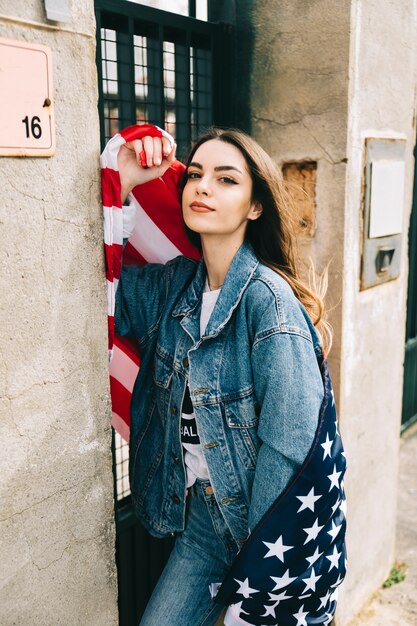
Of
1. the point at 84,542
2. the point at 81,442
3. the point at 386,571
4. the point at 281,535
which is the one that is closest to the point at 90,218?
the point at 81,442

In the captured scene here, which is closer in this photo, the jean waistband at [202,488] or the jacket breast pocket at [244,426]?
the jacket breast pocket at [244,426]

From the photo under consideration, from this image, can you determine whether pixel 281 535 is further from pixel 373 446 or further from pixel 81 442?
pixel 373 446

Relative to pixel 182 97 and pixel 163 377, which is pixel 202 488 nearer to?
pixel 163 377

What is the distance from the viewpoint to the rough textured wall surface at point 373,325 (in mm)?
2793

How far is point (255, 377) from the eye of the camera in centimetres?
201

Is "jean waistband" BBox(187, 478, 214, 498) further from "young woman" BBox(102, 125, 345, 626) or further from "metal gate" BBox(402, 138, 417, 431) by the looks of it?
"metal gate" BBox(402, 138, 417, 431)

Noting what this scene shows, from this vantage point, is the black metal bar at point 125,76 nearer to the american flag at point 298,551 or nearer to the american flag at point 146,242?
the american flag at point 146,242

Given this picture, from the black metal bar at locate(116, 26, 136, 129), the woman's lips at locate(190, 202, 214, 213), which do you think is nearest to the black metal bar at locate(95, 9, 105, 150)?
the black metal bar at locate(116, 26, 136, 129)

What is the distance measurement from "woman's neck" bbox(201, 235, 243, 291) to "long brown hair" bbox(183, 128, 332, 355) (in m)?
0.11

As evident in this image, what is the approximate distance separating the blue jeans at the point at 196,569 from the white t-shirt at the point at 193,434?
5cm

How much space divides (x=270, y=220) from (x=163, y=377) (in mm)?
676

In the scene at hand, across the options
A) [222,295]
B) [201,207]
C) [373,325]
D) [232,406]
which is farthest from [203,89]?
[232,406]

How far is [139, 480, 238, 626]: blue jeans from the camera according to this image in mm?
2211

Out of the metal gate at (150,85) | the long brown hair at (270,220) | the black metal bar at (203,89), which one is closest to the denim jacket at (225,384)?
the long brown hair at (270,220)
